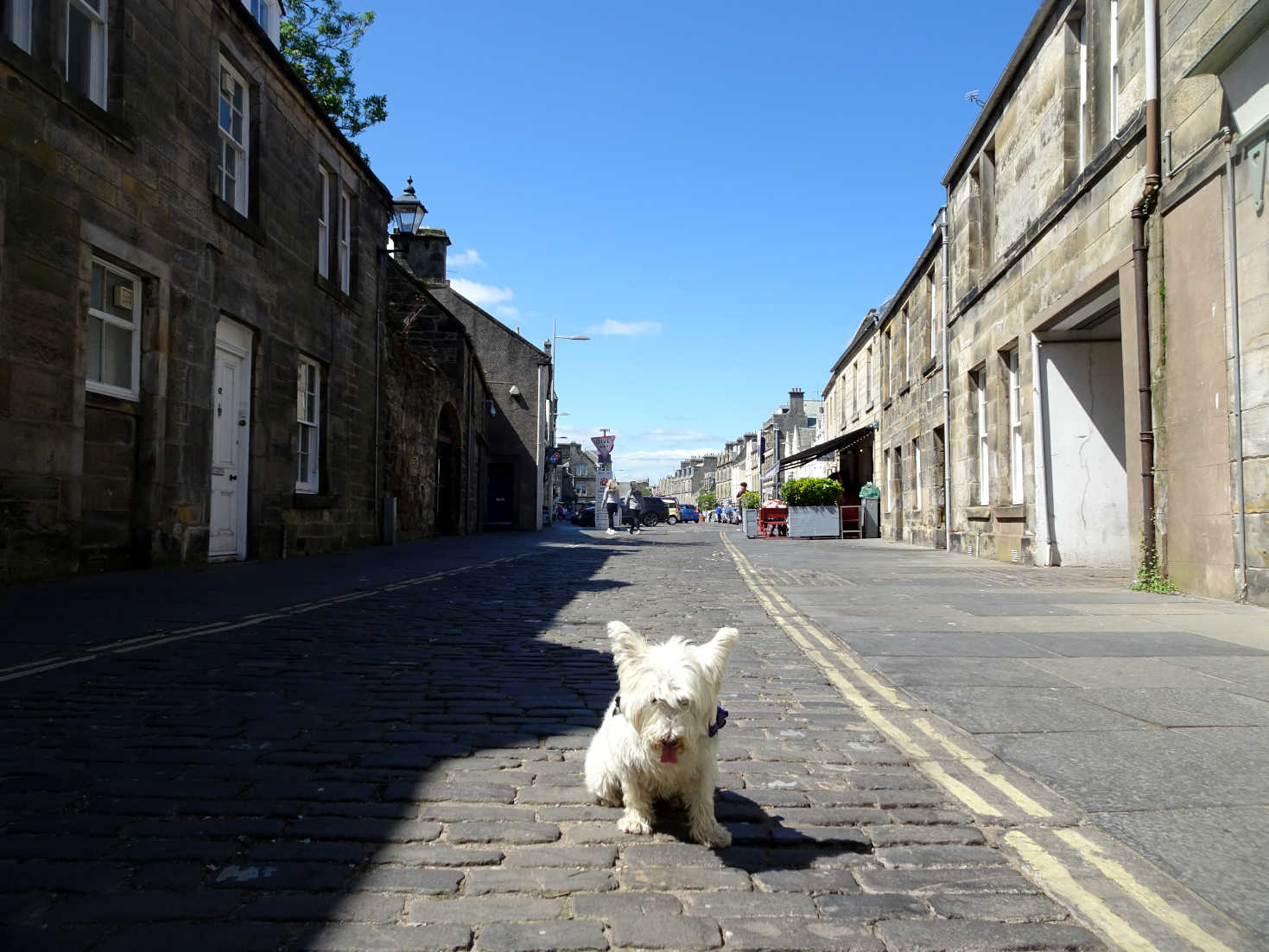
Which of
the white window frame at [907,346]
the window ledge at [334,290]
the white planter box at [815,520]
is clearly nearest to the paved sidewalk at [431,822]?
the window ledge at [334,290]

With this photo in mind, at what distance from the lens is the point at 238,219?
42.2ft

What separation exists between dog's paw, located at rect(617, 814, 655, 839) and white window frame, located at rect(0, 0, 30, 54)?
30.9 ft

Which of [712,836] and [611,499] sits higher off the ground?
[611,499]

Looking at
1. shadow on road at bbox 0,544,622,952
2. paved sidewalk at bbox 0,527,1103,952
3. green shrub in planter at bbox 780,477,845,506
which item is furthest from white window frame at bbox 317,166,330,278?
green shrub in planter at bbox 780,477,845,506

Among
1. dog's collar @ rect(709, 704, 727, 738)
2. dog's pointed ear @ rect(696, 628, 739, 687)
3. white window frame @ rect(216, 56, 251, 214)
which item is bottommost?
dog's collar @ rect(709, 704, 727, 738)

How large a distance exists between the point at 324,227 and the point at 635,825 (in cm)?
1614

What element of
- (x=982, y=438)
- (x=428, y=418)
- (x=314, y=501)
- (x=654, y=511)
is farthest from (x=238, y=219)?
(x=654, y=511)

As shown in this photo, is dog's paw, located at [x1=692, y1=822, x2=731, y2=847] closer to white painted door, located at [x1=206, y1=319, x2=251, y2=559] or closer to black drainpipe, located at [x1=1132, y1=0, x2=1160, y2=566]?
black drainpipe, located at [x1=1132, y1=0, x2=1160, y2=566]

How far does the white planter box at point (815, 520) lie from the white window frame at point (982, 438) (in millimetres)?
10297

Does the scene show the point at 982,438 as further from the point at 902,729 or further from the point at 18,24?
the point at 18,24

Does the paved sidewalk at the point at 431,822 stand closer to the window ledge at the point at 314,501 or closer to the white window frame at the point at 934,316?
the window ledge at the point at 314,501

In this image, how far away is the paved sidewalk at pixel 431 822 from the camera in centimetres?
241

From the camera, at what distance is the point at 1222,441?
860 centimetres

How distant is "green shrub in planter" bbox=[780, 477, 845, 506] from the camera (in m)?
27.7
